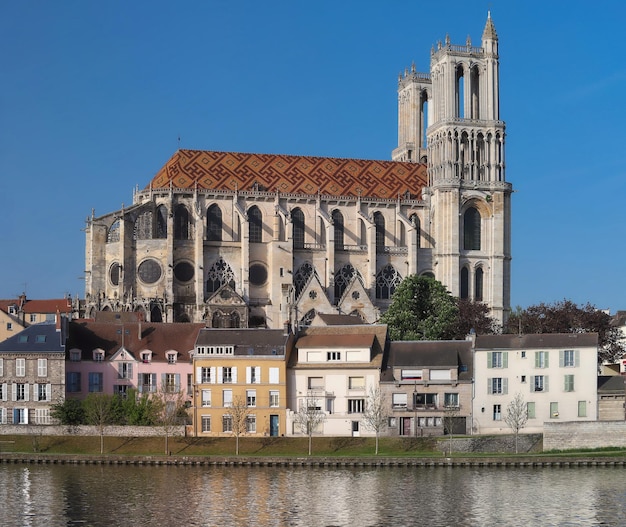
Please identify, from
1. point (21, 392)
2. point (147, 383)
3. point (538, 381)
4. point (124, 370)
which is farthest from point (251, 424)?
point (538, 381)

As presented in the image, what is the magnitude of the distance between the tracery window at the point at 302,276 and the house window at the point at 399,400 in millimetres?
40164

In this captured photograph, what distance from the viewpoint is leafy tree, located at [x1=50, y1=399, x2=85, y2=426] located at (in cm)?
7681

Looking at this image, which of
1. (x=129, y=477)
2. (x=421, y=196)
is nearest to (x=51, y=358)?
(x=129, y=477)

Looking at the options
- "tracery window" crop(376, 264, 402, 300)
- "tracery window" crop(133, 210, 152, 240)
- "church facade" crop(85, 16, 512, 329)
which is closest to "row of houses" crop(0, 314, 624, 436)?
"church facade" crop(85, 16, 512, 329)

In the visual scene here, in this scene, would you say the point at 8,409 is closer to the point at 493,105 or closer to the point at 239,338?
the point at 239,338

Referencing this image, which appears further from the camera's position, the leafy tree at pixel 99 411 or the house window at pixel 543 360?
the house window at pixel 543 360

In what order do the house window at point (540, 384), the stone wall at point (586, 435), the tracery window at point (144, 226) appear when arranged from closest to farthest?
1. the stone wall at point (586, 435)
2. the house window at point (540, 384)
3. the tracery window at point (144, 226)

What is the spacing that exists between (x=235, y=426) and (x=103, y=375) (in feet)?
39.8

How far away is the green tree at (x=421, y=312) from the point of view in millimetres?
96562

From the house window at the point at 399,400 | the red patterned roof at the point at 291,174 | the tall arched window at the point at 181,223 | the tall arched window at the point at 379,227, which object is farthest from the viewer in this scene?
the tall arched window at the point at 379,227

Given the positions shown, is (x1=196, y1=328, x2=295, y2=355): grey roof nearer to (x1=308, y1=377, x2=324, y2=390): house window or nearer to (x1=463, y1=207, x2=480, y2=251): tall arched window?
(x1=308, y1=377, x2=324, y2=390): house window

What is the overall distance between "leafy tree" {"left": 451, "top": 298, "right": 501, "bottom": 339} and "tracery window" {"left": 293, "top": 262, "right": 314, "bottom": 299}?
1490 cm

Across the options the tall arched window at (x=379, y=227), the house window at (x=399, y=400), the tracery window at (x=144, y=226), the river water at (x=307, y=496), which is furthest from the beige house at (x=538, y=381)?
the tall arched window at (x=379, y=227)

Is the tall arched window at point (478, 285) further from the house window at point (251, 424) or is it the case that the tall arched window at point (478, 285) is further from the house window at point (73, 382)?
the house window at point (73, 382)
